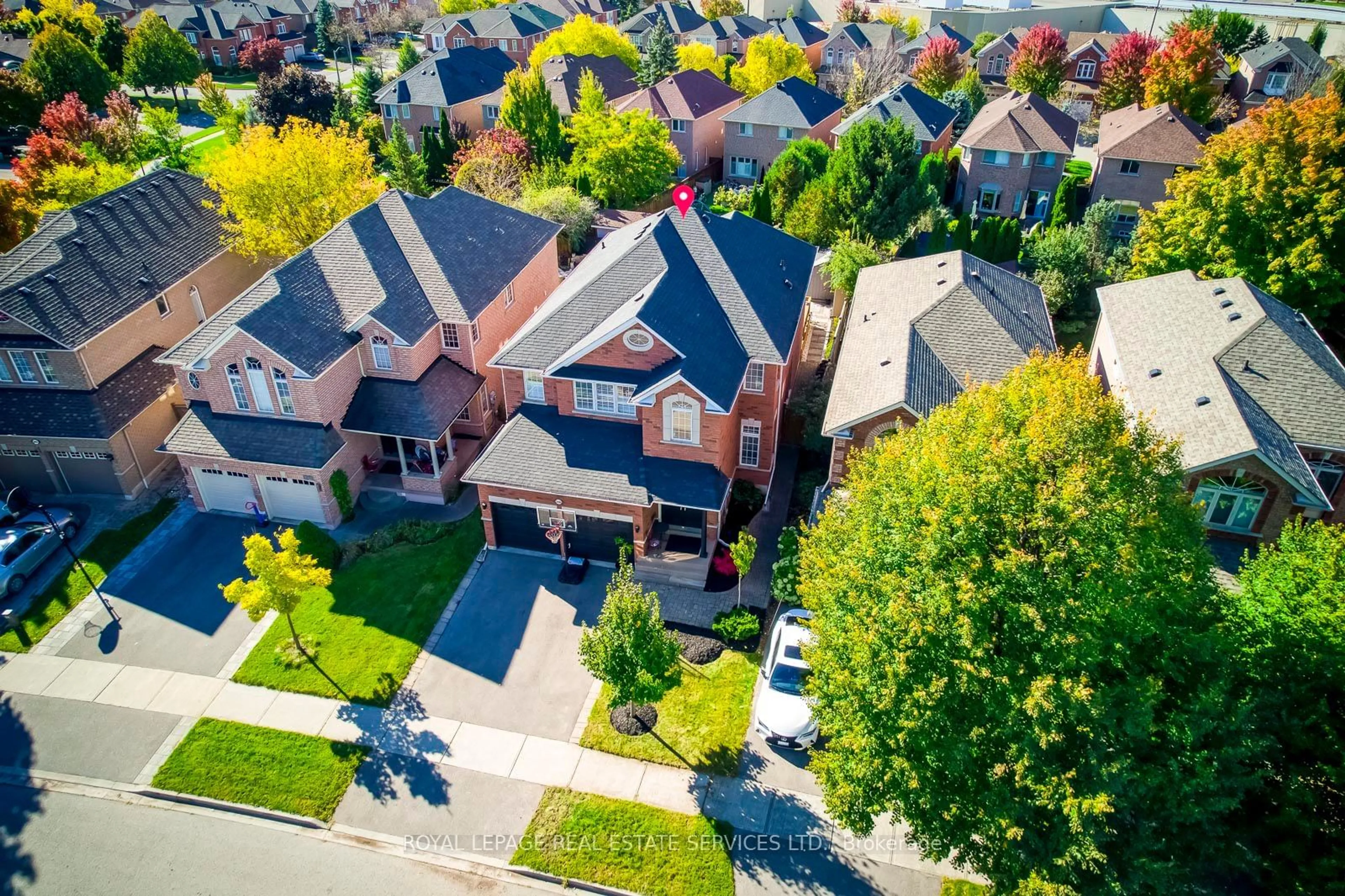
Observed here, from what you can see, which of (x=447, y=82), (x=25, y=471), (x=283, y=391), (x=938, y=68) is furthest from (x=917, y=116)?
(x=25, y=471)

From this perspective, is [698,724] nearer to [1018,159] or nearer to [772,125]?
[1018,159]

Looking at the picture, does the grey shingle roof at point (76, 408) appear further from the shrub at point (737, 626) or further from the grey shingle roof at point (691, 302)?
the shrub at point (737, 626)

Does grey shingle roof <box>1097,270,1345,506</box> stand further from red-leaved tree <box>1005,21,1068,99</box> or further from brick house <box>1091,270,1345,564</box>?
red-leaved tree <box>1005,21,1068,99</box>

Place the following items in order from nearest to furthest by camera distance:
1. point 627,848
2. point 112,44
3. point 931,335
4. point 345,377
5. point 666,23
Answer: point 627,848
point 931,335
point 345,377
point 112,44
point 666,23

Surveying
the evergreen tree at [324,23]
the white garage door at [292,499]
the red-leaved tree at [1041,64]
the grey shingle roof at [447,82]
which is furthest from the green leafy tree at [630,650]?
the evergreen tree at [324,23]

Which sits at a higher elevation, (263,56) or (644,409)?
(263,56)

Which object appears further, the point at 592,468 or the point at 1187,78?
the point at 1187,78

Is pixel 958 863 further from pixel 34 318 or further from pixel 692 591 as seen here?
pixel 34 318
